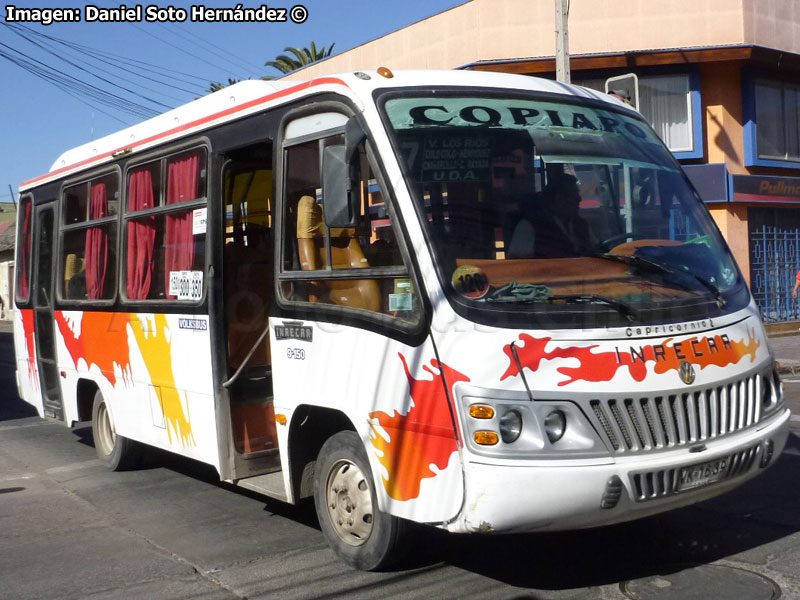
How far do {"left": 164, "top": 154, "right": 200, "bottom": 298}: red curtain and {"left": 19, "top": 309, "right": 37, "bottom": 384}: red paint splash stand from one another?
363 cm

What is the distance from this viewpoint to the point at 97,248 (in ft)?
29.1

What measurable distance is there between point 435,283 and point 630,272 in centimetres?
107

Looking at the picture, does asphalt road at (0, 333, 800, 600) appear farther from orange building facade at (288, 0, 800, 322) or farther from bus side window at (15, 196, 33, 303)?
orange building facade at (288, 0, 800, 322)

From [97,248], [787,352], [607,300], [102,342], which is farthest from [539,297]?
[787,352]

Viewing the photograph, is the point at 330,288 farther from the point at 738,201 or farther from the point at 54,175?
the point at 738,201

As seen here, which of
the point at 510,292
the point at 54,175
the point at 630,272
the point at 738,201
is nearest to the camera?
the point at 510,292

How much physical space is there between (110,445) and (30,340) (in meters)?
2.17

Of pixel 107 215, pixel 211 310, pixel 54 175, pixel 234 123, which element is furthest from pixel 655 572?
pixel 54 175

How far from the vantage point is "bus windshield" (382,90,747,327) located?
477cm

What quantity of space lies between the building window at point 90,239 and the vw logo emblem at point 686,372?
5.29 m

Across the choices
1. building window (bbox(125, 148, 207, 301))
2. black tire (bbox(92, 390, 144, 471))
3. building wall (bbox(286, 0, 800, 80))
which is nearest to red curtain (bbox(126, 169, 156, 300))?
building window (bbox(125, 148, 207, 301))

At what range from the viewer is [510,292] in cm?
473

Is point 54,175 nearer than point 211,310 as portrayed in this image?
No

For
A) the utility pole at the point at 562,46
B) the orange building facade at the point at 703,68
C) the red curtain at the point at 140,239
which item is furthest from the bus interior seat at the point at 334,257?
the orange building facade at the point at 703,68
